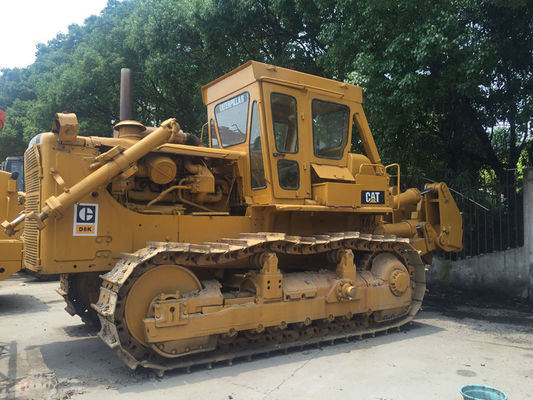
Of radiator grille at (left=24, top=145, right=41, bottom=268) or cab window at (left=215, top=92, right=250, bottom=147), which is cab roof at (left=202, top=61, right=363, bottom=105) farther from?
radiator grille at (left=24, top=145, right=41, bottom=268)

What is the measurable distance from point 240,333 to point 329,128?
3.31m

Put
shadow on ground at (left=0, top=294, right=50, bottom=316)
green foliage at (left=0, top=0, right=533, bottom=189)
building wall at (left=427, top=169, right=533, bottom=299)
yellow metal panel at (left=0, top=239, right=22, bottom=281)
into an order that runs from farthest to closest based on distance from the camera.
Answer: building wall at (left=427, top=169, right=533, bottom=299), green foliage at (left=0, top=0, right=533, bottom=189), shadow on ground at (left=0, top=294, right=50, bottom=316), yellow metal panel at (left=0, top=239, right=22, bottom=281)

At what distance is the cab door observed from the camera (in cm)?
591

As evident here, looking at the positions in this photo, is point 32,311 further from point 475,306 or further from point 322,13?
point 322,13

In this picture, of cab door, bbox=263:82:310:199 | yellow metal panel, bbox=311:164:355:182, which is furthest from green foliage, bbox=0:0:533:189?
cab door, bbox=263:82:310:199

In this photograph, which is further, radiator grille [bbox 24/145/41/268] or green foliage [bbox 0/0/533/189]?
green foliage [bbox 0/0/533/189]

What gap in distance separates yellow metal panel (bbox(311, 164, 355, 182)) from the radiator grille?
11.9ft

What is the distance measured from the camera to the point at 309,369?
4.88 m

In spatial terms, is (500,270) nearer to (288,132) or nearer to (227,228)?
(288,132)

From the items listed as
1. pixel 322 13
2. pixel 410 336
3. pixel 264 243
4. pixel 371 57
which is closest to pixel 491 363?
pixel 410 336

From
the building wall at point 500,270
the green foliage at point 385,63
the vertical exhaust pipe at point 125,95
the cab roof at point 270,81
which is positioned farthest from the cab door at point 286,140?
the vertical exhaust pipe at point 125,95

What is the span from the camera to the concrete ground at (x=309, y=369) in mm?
4238

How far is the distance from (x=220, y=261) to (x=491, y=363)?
136 inches

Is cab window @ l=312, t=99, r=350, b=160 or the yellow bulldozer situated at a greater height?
cab window @ l=312, t=99, r=350, b=160
